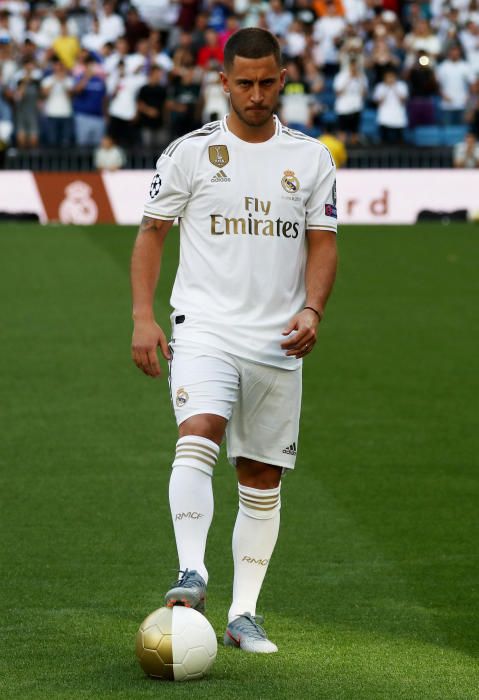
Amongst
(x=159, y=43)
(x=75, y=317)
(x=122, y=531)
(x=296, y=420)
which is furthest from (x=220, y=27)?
(x=296, y=420)

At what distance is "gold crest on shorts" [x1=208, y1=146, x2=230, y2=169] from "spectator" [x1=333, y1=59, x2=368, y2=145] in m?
20.6

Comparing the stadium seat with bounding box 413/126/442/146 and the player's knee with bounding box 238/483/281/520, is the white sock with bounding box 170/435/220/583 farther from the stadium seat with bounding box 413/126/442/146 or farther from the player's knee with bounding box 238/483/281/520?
the stadium seat with bounding box 413/126/442/146

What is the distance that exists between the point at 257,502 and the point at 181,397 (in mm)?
588

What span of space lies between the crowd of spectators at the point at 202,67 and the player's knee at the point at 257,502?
1919 cm

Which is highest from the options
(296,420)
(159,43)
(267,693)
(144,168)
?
(296,420)

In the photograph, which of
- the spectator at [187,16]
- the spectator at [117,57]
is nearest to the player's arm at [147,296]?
the spectator at [117,57]

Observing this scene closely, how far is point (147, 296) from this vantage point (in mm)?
5664

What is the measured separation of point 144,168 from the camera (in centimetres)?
2512

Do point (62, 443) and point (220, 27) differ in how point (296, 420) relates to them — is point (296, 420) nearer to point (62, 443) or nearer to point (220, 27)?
point (62, 443)

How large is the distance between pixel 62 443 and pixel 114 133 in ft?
53.0

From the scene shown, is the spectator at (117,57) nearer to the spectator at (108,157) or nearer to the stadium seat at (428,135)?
the spectator at (108,157)

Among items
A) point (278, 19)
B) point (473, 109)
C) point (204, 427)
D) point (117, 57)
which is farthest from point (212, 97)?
point (204, 427)

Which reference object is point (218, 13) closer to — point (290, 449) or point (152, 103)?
point (152, 103)

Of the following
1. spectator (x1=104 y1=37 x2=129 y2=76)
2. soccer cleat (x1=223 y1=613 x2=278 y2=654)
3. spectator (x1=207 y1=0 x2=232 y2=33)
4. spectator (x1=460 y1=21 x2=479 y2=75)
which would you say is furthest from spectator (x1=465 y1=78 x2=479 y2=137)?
soccer cleat (x1=223 y1=613 x2=278 y2=654)
